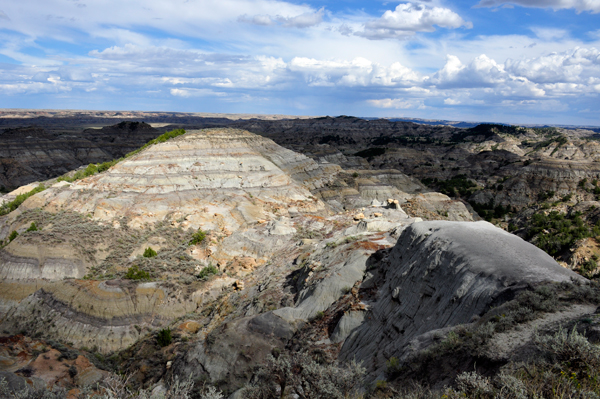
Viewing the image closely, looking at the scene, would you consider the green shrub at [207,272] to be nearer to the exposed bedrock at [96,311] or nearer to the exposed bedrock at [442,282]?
the exposed bedrock at [96,311]

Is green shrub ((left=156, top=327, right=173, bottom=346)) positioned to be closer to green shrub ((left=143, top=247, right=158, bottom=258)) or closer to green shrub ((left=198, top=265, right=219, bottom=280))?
green shrub ((left=198, top=265, right=219, bottom=280))

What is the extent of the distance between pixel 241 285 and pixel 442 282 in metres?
13.7

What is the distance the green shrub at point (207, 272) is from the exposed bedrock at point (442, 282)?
44.1 feet

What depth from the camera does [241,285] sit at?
22.7 metres

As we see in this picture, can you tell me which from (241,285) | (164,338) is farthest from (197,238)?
(164,338)

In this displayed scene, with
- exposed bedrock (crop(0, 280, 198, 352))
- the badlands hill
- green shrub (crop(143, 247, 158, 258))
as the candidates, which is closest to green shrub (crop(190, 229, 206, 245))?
the badlands hill

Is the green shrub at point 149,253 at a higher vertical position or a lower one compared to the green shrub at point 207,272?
higher

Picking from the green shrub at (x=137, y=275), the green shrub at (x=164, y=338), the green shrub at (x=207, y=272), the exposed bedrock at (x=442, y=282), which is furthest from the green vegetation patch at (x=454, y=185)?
the green shrub at (x=164, y=338)

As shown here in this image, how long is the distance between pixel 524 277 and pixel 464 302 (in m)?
1.81

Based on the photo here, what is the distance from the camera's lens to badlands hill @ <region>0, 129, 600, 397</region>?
30.6 feet

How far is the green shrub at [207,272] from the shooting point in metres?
24.7

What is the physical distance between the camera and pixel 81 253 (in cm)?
2602

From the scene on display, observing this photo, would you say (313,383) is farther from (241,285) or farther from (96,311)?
(96,311)

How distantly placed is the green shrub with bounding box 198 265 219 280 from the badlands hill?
0.45 ft
